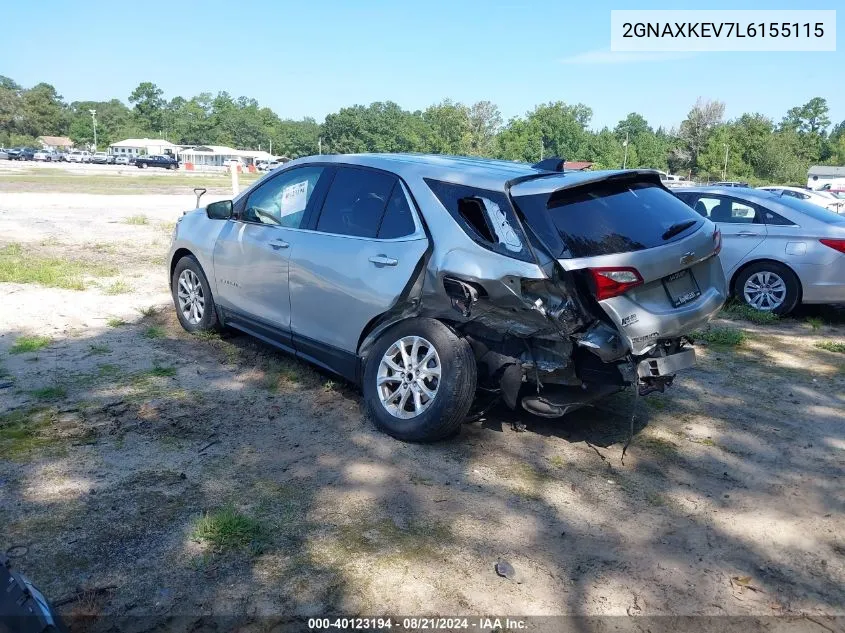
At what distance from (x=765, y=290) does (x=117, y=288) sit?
7.73 meters

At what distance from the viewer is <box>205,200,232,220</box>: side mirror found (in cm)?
630

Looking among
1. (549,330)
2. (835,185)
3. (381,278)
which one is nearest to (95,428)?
(381,278)

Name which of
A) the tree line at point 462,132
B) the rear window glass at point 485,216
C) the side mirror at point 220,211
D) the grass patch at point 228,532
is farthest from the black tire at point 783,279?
the tree line at point 462,132

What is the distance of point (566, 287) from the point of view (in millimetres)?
4168

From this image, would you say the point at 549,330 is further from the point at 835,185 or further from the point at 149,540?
the point at 835,185

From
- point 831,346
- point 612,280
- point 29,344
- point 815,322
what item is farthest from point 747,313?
point 29,344

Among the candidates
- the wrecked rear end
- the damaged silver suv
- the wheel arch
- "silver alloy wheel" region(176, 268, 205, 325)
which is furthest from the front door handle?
the wheel arch

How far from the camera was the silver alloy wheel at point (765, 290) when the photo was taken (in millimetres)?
8617

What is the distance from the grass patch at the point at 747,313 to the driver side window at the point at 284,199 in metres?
5.56

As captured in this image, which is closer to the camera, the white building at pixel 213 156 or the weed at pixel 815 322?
the weed at pixel 815 322

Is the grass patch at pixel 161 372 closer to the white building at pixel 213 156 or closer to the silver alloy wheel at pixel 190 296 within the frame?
the silver alloy wheel at pixel 190 296

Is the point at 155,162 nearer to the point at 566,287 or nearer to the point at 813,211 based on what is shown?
the point at 813,211

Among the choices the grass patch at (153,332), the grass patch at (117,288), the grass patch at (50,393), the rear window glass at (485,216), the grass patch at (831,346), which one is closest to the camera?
the rear window glass at (485,216)

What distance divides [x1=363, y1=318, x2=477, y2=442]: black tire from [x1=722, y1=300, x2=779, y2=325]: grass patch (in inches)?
209
